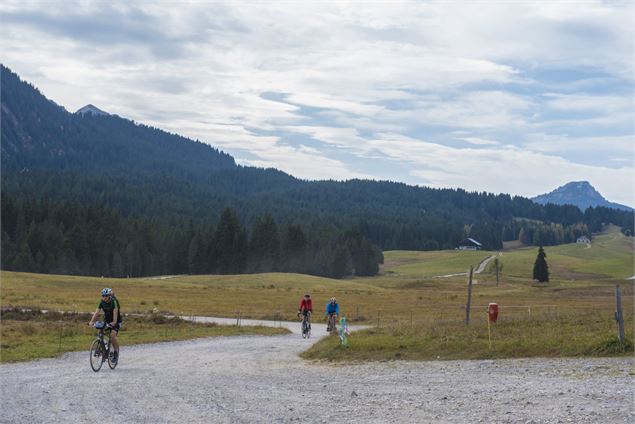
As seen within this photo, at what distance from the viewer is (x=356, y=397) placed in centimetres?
1565

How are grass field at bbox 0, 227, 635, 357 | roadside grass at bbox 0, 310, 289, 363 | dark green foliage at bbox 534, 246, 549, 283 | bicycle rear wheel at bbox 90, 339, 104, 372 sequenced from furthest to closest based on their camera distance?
dark green foliage at bbox 534, 246, 549, 283, grass field at bbox 0, 227, 635, 357, roadside grass at bbox 0, 310, 289, 363, bicycle rear wheel at bbox 90, 339, 104, 372

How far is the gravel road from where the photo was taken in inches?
524

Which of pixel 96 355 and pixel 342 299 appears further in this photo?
pixel 342 299

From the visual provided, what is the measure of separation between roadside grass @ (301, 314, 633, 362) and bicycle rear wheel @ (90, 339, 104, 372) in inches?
323

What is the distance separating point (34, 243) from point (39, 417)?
5375 inches

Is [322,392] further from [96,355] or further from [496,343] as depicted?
[496,343]

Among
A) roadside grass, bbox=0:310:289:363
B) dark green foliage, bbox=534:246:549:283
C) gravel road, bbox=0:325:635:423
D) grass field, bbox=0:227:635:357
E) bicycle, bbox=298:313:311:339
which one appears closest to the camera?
gravel road, bbox=0:325:635:423

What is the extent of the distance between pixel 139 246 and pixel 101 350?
444ft

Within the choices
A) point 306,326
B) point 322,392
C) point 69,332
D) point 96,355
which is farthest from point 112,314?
point 306,326

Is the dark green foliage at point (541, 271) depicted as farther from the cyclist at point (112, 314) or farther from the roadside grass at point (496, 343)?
the cyclist at point (112, 314)

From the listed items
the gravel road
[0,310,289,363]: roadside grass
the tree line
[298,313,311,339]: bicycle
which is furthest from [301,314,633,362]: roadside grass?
the tree line

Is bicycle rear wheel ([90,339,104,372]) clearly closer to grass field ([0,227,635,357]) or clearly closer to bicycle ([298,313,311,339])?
grass field ([0,227,635,357])

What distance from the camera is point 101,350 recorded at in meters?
21.8

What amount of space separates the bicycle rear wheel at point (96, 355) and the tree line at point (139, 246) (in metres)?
123
